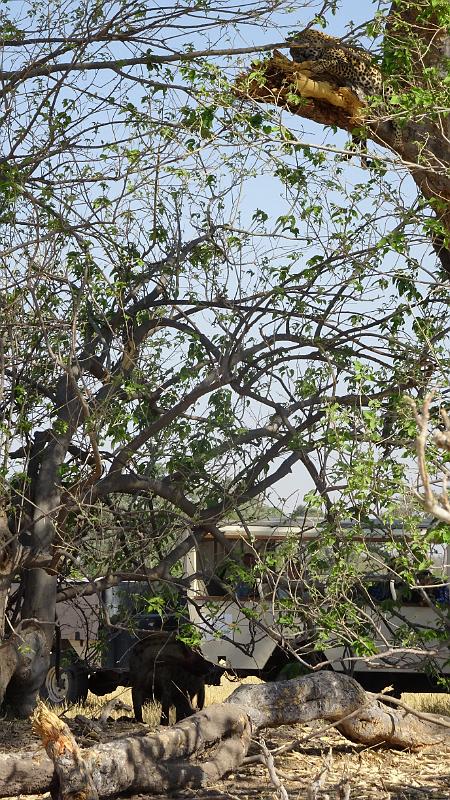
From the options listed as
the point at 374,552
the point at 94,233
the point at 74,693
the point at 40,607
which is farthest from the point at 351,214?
the point at 74,693

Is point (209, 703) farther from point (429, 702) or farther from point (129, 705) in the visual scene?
point (429, 702)

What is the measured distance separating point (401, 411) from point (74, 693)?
5.96 meters

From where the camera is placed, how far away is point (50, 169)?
8984 millimetres

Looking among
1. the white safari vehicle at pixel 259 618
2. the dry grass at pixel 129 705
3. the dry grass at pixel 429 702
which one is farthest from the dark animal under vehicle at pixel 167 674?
the dry grass at pixel 429 702

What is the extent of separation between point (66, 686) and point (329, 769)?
5.19m

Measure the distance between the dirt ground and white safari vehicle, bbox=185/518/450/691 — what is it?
2.17ft

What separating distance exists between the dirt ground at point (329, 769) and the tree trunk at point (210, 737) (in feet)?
0.48

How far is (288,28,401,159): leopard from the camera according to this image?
324 inches

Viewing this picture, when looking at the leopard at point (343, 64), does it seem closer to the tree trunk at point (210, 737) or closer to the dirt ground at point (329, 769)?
the tree trunk at point (210, 737)

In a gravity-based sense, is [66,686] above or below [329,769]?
above

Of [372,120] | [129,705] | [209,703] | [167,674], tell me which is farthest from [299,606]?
[209,703]

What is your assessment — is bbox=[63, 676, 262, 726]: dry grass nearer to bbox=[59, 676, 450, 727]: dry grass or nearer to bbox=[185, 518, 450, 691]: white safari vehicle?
bbox=[59, 676, 450, 727]: dry grass

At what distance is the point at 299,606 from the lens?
328 inches

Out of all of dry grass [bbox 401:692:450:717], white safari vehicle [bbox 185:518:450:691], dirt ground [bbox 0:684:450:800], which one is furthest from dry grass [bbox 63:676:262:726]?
dry grass [bbox 401:692:450:717]
